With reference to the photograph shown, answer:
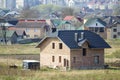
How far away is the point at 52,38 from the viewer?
1556 inches

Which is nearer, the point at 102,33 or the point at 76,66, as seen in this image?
the point at 76,66

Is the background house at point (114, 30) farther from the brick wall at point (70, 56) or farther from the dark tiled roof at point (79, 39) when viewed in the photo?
the dark tiled roof at point (79, 39)

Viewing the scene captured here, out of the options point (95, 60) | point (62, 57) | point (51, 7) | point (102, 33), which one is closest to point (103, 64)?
point (95, 60)

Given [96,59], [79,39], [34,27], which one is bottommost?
[34,27]

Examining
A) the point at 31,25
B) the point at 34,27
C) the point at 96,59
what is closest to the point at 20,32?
the point at 34,27

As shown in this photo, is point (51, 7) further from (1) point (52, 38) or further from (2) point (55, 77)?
(2) point (55, 77)

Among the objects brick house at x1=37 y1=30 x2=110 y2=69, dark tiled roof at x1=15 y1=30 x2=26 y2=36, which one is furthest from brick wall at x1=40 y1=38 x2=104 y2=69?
dark tiled roof at x1=15 y1=30 x2=26 y2=36

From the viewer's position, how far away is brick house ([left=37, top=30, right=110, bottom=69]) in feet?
123

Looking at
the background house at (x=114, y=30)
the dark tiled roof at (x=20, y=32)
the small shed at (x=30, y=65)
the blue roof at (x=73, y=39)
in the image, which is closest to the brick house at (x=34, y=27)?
the dark tiled roof at (x=20, y=32)

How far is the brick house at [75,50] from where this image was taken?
37.4 metres

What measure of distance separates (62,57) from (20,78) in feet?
43.2

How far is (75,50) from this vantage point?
37.5m

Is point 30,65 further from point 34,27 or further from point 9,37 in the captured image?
point 34,27

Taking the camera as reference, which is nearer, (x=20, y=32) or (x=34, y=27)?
(x=20, y=32)
